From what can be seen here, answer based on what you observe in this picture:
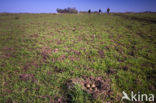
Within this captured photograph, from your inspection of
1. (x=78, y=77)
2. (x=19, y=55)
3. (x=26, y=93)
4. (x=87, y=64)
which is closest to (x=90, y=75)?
(x=78, y=77)

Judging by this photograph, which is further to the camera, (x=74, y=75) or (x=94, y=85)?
Result: (x=74, y=75)

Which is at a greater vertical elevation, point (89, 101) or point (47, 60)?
point (47, 60)

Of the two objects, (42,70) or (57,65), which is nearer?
(42,70)

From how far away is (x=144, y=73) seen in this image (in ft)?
11.6

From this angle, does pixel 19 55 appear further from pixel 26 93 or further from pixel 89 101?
pixel 89 101

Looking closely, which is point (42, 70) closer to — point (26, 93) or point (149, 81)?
point (26, 93)

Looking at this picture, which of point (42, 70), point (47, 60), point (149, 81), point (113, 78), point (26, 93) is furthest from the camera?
point (47, 60)

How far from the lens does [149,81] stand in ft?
10.2

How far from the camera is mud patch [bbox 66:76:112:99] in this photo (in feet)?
8.85

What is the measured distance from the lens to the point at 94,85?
2936mm

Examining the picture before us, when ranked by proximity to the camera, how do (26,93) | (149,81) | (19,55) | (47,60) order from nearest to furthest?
1. (26,93)
2. (149,81)
3. (47,60)
4. (19,55)

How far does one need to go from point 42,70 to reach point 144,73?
4349mm

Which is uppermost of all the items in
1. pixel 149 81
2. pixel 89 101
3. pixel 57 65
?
pixel 57 65

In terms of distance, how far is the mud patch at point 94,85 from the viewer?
270 centimetres
